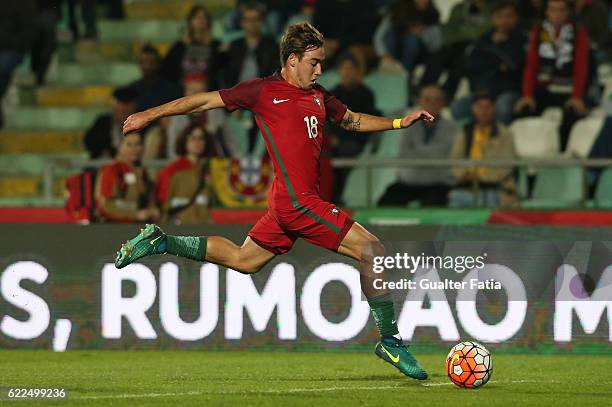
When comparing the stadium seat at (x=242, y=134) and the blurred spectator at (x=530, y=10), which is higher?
the blurred spectator at (x=530, y=10)

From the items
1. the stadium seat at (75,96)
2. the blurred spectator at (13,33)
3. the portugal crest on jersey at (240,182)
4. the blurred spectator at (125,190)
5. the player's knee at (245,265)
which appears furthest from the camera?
the blurred spectator at (13,33)

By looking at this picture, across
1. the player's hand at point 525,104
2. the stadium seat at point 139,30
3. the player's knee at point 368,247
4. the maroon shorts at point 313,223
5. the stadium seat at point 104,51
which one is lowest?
the player's knee at point 368,247

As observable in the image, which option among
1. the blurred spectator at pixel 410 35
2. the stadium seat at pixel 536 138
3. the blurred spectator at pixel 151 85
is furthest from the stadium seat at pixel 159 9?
the stadium seat at pixel 536 138

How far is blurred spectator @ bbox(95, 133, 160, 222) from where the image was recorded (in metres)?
15.6

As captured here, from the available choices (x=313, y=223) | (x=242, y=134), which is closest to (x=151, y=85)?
(x=242, y=134)

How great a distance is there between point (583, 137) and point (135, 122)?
26.1ft

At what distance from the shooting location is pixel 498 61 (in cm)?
1784

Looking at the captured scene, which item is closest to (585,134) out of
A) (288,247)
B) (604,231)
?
(604,231)

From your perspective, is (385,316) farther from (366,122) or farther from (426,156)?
(426,156)

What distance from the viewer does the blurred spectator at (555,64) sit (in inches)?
683

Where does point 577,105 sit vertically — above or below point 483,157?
above

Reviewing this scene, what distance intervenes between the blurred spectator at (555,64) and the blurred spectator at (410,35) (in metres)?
1.38

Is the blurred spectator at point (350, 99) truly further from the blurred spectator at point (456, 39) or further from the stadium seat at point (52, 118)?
the stadium seat at point (52, 118)

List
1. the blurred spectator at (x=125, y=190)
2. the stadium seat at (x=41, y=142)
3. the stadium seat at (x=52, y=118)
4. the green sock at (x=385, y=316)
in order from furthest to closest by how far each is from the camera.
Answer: the stadium seat at (x=52, y=118) → the stadium seat at (x=41, y=142) → the blurred spectator at (x=125, y=190) → the green sock at (x=385, y=316)
